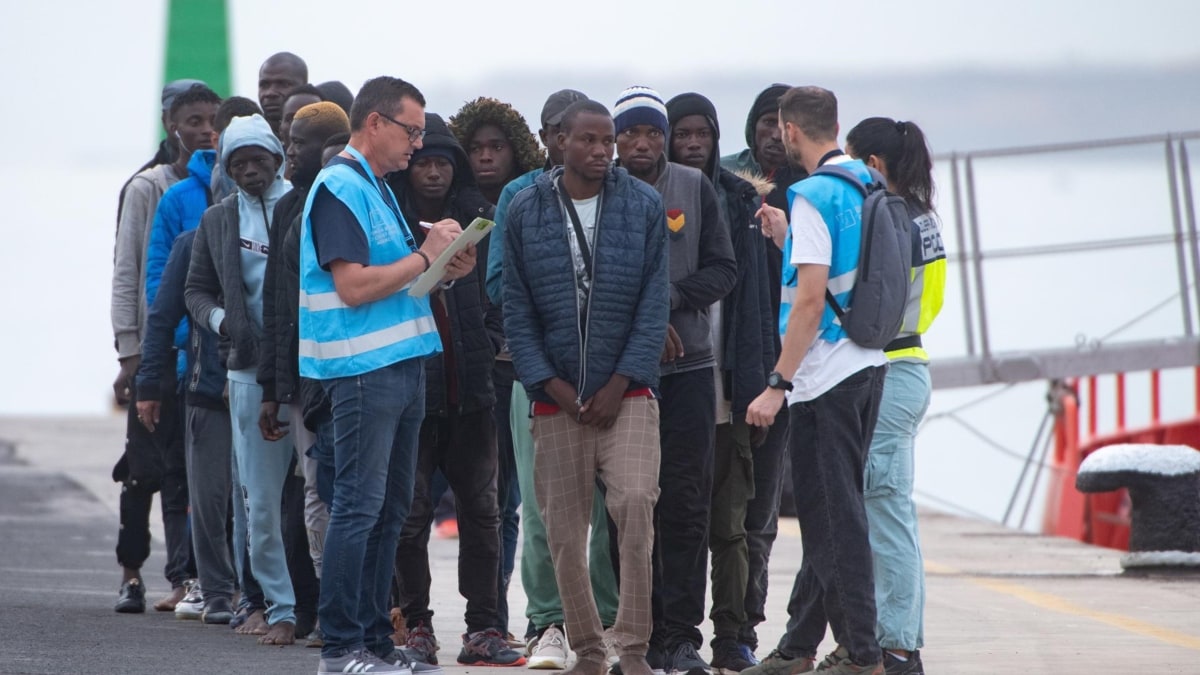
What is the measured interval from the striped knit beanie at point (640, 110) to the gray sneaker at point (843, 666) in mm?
2022

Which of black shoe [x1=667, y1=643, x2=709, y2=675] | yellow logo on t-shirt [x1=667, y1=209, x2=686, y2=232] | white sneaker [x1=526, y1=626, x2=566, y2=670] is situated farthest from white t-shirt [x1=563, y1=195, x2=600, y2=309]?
white sneaker [x1=526, y1=626, x2=566, y2=670]

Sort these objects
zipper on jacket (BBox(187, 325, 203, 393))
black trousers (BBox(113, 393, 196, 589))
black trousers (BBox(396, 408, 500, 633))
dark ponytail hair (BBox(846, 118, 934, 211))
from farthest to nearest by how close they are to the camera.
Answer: black trousers (BBox(113, 393, 196, 589)) → zipper on jacket (BBox(187, 325, 203, 393)) → black trousers (BBox(396, 408, 500, 633)) → dark ponytail hair (BBox(846, 118, 934, 211))

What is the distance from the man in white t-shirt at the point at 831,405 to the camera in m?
6.19

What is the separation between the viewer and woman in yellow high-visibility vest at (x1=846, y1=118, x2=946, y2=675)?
6.50 meters

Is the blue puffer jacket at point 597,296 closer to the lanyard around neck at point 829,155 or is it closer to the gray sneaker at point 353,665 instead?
the lanyard around neck at point 829,155

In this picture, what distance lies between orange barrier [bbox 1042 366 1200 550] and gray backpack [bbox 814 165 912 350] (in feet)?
33.0

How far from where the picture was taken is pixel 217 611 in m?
8.23

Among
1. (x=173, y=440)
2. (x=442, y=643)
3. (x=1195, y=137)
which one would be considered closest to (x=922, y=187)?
(x=442, y=643)

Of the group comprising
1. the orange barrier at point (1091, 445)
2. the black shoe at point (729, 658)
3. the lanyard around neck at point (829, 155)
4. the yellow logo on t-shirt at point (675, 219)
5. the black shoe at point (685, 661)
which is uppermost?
the lanyard around neck at point (829, 155)

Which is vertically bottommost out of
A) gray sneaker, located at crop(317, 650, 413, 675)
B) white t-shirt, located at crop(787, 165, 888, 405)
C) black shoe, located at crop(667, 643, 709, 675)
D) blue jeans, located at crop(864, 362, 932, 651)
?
black shoe, located at crop(667, 643, 709, 675)

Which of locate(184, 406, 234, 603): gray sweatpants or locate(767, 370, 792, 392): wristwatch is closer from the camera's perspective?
locate(767, 370, 792, 392): wristwatch

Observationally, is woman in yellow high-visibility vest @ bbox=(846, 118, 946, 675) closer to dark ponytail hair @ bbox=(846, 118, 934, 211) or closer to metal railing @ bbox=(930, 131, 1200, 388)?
dark ponytail hair @ bbox=(846, 118, 934, 211)

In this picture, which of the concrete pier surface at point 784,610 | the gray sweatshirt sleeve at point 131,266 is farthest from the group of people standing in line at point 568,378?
the gray sweatshirt sleeve at point 131,266

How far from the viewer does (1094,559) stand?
12.0 metres
